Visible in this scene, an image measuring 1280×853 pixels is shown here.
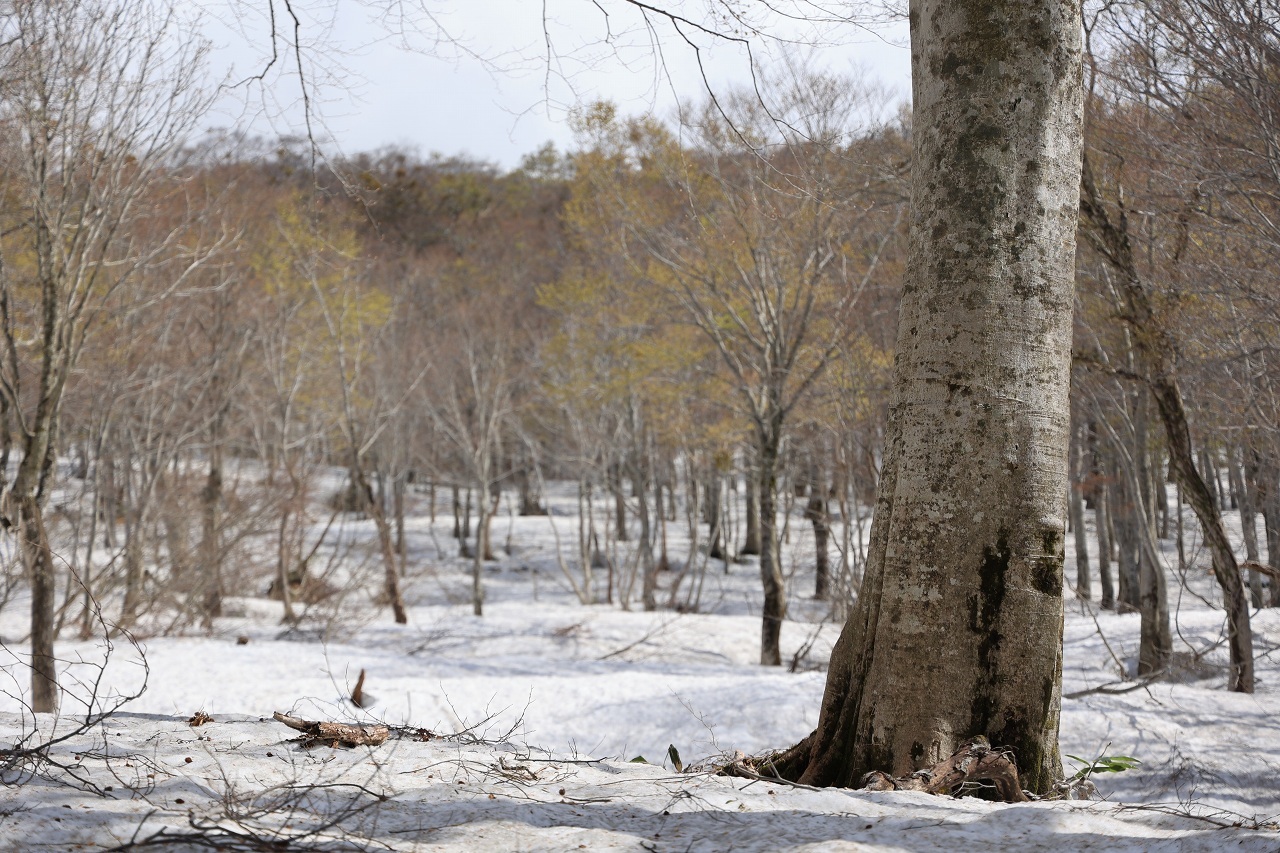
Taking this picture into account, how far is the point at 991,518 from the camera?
305 cm

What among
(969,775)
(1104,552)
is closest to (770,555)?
(969,775)

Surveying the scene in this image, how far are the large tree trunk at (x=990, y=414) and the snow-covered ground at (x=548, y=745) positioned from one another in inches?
17.8

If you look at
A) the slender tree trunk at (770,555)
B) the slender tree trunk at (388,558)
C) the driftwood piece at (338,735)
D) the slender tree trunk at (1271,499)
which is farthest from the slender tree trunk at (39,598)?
the slender tree trunk at (1271,499)

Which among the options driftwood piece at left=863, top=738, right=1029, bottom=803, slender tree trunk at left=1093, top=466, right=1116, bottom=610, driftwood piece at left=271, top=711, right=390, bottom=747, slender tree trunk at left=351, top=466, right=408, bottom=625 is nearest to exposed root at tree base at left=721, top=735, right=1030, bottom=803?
driftwood piece at left=863, top=738, right=1029, bottom=803

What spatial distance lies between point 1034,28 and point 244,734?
3.73m

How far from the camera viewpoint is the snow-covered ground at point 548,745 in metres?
2.24

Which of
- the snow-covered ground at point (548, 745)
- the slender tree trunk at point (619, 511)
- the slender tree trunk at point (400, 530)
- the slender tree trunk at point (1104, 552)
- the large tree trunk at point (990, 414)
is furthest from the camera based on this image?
the slender tree trunk at point (619, 511)

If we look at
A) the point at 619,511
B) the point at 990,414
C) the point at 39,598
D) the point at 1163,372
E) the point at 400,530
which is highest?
the point at 1163,372

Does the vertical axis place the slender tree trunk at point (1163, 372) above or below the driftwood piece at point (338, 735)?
above

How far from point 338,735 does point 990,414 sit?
2.48 metres

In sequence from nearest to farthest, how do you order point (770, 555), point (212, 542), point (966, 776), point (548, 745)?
point (966, 776) < point (548, 745) < point (770, 555) < point (212, 542)

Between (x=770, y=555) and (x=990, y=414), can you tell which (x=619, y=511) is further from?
(x=990, y=414)

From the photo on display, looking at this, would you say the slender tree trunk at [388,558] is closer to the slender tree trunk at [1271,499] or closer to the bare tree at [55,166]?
the bare tree at [55,166]

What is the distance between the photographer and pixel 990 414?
305 cm
